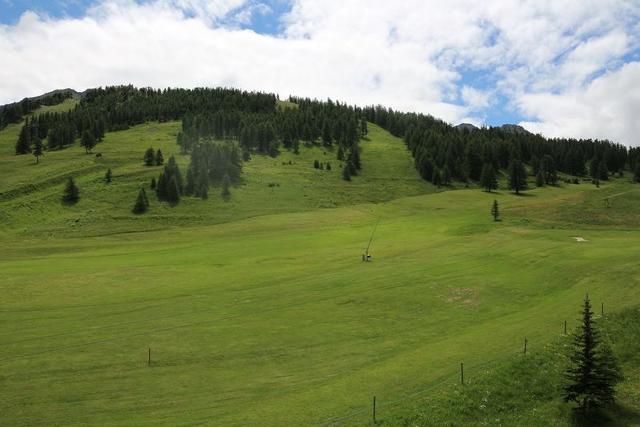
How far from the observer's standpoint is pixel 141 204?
112312mm

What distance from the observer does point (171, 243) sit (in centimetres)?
8900

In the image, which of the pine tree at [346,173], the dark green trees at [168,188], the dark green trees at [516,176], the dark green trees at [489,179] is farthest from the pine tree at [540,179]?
the dark green trees at [168,188]

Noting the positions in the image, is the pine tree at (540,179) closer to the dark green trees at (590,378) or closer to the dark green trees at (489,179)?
the dark green trees at (489,179)

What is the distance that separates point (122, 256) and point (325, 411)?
59.6 metres

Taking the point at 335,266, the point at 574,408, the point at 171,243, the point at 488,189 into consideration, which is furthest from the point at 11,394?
the point at 488,189

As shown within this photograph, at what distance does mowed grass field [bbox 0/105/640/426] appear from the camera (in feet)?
96.0

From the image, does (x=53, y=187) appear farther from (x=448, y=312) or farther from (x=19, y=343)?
(x=448, y=312)

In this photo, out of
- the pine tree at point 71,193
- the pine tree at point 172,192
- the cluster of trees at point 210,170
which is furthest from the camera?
the cluster of trees at point 210,170

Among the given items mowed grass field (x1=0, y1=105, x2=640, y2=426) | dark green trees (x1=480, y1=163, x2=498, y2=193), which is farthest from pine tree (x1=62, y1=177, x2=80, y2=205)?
dark green trees (x1=480, y1=163, x2=498, y2=193)

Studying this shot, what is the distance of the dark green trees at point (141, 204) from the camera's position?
111 meters

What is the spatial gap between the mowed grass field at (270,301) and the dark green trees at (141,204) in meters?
3.49

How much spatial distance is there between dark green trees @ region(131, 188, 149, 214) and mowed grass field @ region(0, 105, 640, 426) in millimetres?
3490

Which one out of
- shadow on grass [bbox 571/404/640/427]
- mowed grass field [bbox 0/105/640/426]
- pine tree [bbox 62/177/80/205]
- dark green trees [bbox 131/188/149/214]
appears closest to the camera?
shadow on grass [bbox 571/404/640/427]

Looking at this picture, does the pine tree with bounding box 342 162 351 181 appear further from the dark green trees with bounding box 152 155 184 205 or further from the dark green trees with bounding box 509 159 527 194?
the dark green trees with bounding box 152 155 184 205
